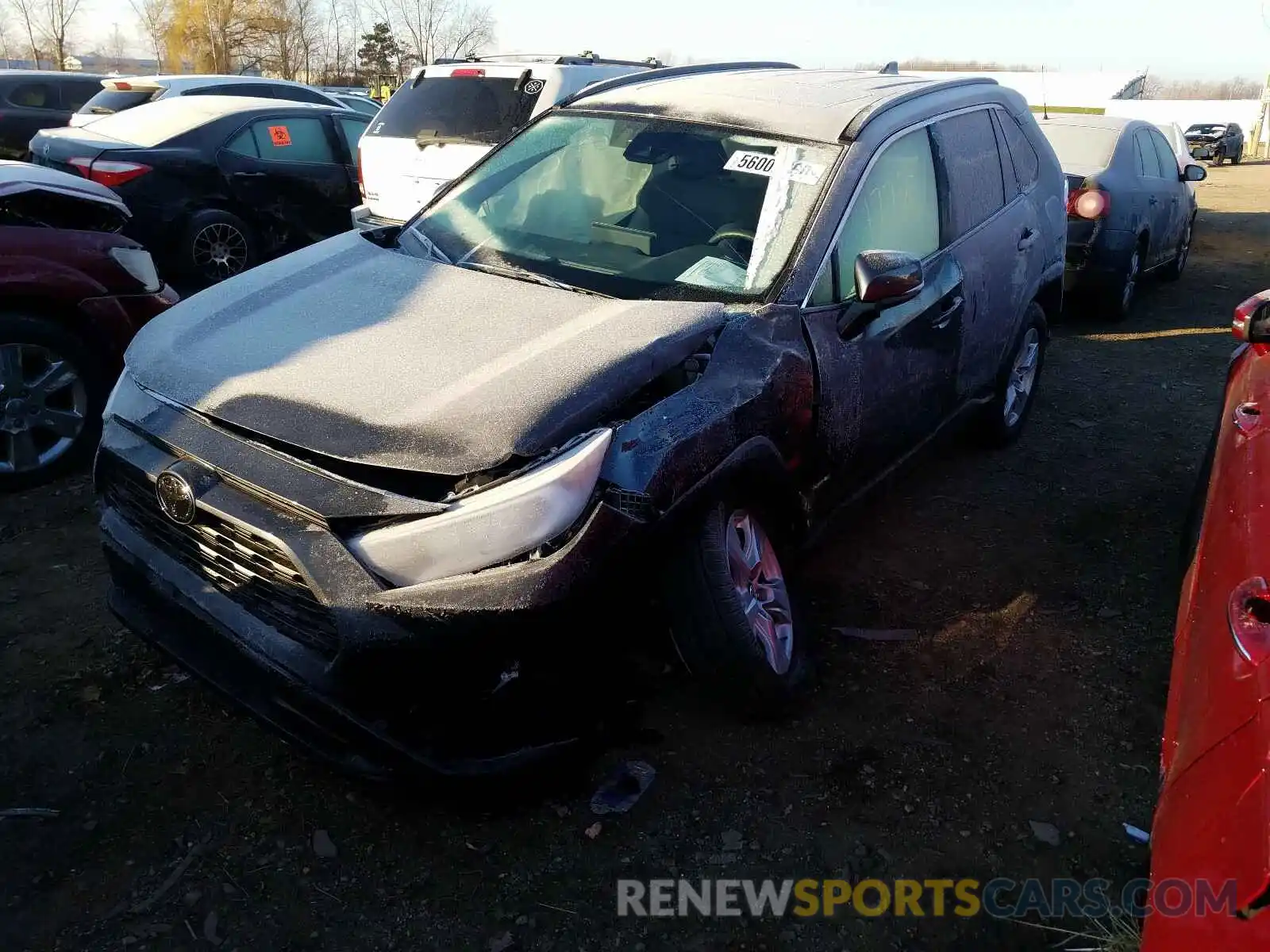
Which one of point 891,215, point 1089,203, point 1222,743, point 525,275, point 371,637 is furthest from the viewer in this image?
point 1089,203

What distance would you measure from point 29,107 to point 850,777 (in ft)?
47.2

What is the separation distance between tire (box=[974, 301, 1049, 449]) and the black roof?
Answer: 1.41 meters

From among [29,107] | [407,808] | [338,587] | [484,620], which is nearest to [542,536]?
[484,620]

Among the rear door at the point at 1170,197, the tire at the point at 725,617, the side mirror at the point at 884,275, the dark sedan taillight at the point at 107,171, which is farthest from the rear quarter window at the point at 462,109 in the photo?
the rear door at the point at 1170,197

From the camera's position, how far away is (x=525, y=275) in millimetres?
3307

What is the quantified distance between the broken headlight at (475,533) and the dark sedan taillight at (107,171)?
653 centimetres

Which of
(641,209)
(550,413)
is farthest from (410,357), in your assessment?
(641,209)

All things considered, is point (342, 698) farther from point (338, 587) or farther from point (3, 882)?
point (3, 882)

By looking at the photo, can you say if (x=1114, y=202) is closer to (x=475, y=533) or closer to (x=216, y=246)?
(x=216, y=246)

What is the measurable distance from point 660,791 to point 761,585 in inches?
27.9

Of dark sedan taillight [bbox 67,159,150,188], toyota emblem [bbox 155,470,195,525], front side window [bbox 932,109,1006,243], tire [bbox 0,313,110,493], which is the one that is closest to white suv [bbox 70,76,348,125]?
dark sedan taillight [bbox 67,159,150,188]

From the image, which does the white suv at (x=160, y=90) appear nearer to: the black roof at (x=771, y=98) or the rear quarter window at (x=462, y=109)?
the rear quarter window at (x=462, y=109)

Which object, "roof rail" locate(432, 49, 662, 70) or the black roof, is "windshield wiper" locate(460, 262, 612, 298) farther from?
"roof rail" locate(432, 49, 662, 70)

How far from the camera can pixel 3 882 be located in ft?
7.97
